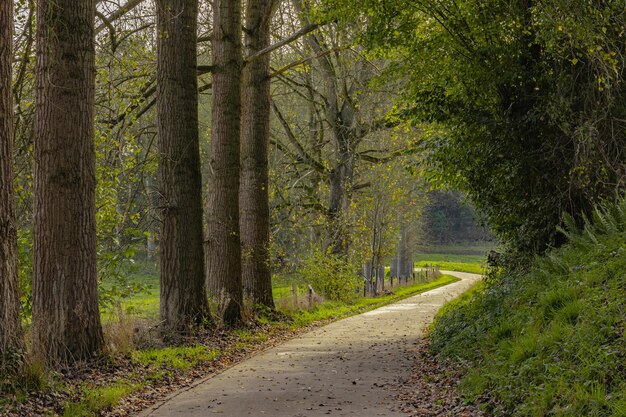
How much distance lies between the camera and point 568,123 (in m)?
12.9

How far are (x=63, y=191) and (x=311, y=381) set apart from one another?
464 cm

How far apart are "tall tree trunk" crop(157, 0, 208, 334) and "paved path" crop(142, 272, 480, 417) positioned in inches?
80.1

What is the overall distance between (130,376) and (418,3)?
9343 mm

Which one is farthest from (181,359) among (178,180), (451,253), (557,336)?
(451,253)

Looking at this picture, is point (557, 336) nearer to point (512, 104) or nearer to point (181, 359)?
point (181, 359)

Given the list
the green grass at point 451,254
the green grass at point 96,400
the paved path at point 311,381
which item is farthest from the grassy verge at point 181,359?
the green grass at point 451,254

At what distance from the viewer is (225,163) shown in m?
16.6

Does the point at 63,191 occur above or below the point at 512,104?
below

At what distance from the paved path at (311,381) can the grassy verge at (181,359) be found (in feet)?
1.70

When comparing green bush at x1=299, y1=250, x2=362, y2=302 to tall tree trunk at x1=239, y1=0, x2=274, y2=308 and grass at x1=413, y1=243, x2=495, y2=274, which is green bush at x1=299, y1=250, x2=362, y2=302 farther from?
grass at x1=413, y1=243, x2=495, y2=274

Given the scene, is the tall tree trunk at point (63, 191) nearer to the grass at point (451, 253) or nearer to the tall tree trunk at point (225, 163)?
the tall tree trunk at point (225, 163)

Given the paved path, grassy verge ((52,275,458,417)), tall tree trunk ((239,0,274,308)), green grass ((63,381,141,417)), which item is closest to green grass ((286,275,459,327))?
grassy verge ((52,275,458,417))

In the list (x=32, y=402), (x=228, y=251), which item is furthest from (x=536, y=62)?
(x=32, y=402)

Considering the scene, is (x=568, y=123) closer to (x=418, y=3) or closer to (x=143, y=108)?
(x=418, y=3)
